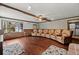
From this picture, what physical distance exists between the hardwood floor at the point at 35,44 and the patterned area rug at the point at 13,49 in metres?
0.08

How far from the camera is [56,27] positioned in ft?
6.91

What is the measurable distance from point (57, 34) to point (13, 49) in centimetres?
96

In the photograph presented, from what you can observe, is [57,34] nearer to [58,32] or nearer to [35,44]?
[58,32]

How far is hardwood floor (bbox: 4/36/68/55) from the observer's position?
2072mm

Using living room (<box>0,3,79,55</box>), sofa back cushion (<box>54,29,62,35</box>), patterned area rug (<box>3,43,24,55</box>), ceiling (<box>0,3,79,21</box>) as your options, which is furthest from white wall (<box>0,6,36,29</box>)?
sofa back cushion (<box>54,29,62,35</box>)

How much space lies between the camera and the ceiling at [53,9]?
196cm

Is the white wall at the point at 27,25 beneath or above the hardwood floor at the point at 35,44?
above

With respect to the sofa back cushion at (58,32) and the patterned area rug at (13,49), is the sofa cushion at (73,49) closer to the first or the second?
the sofa back cushion at (58,32)

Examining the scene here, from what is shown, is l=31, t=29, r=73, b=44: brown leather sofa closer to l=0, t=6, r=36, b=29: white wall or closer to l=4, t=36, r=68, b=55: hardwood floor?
l=4, t=36, r=68, b=55: hardwood floor

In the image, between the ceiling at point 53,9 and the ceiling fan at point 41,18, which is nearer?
the ceiling at point 53,9

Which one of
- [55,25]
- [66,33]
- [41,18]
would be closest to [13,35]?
[41,18]

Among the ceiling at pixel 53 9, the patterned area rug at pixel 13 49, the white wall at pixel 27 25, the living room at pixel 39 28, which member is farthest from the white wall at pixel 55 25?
the patterned area rug at pixel 13 49

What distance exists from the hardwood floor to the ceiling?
1.77ft
